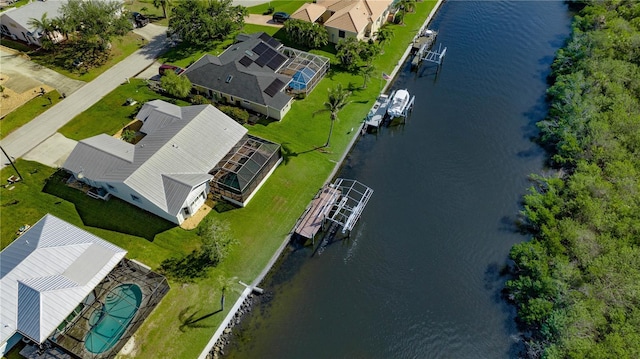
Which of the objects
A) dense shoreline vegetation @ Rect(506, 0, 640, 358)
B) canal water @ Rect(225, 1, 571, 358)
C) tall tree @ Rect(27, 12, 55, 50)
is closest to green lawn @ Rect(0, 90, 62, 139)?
tall tree @ Rect(27, 12, 55, 50)

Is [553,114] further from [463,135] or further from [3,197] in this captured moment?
[3,197]

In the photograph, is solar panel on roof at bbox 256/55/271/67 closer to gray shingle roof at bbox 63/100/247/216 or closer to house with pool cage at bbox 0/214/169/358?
gray shingle roof at bbox 63/100/247/216

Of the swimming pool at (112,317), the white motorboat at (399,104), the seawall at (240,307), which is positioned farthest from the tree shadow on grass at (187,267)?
the white motorboat at (399,104)

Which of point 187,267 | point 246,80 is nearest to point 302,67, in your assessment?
point 246,80

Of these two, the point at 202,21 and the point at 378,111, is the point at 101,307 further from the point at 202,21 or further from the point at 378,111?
the point at 202,21

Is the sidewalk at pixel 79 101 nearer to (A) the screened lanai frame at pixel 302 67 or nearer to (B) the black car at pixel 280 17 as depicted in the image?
(B) the black car at pixel 280 17

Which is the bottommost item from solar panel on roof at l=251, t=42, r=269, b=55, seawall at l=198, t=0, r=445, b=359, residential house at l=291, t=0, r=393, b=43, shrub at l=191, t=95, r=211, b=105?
seawall at l=198, t=0, r=445, b=359

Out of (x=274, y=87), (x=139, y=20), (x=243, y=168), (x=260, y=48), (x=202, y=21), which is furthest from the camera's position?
(x=139, y=20)
